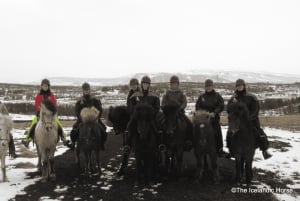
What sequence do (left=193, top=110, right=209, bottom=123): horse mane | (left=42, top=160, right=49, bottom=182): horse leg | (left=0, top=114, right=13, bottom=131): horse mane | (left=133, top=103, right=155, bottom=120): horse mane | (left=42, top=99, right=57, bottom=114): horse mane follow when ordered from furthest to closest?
(left=42, top=160, right=49, bottom=182): horse leg → (left=0, top=114, right=13, bottom=131): horse mane → (left=193, top=110, right=209, bottom=123): horse mane → (left=42, top=99, right=57, bottom=114): horse mane → (left=133, top=103, right=155, bottom=120): horse mane

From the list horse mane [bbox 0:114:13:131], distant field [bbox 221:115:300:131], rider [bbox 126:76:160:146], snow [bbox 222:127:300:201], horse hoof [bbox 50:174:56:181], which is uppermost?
rider [bbox 126:76:160:146]

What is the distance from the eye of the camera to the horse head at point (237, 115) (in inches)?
326

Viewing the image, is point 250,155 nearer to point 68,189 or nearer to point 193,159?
point 193,159

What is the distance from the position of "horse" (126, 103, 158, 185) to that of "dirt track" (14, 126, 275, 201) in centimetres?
43

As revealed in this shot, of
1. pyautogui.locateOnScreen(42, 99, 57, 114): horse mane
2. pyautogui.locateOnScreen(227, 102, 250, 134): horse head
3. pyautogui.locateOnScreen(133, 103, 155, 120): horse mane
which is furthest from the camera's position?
pyautogui.locateOnScreen(42, 99, 57, 114): horse mane

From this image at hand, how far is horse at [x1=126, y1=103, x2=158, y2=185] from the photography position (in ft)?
26.4

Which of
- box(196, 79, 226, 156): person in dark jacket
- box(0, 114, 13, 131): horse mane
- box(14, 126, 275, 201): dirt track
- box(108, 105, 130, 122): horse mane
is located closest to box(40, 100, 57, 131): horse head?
box(0, 114, 13, 131): horse mane

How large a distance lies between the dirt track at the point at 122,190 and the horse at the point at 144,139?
1.42ft

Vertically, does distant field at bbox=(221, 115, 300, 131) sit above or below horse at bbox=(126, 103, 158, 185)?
below

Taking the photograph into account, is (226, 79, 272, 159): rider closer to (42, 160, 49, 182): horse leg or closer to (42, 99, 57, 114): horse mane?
(42, 99, 57, 114): horse mane

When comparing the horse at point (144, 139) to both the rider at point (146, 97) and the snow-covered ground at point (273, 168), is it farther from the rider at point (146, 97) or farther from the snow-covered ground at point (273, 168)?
the snow-covered ground at point (273, 168)

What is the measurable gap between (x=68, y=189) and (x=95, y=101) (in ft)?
9.41

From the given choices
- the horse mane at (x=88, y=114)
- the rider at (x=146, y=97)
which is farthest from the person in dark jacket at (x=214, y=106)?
the horse mane at (x=88, y=114)

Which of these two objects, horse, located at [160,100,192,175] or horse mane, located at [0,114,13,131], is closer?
horse, located at [160,100,192,175]
